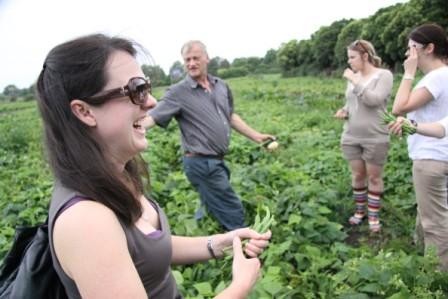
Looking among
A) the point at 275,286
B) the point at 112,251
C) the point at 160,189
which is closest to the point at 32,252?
the point at 112,251

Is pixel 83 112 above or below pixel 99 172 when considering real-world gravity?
above

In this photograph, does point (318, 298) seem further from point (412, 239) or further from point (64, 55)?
point (64, 55)

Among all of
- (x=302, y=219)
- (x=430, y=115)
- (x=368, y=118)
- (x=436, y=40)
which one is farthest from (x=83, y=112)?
(x=368, y=118)

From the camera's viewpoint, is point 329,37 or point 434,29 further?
point 329,37

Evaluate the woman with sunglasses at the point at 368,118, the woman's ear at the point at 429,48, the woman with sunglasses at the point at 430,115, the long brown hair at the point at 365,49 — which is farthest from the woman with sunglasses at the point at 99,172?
the long brown hair at the point at 365,49

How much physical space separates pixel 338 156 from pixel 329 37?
98.1ft

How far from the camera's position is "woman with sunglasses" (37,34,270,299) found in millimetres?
1265

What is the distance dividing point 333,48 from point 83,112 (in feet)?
116

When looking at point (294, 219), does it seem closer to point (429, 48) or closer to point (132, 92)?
point (429, 48)

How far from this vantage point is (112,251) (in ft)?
4.18

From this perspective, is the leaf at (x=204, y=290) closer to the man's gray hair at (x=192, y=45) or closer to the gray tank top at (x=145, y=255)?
the gray tank top at (x=145, y=255)

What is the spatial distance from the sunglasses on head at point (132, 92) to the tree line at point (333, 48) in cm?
22

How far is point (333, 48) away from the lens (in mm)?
35031

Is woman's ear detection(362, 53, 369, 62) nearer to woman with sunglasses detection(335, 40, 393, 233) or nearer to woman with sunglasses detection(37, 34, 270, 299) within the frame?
woman with sunglasses detection(335, 40, 393, 233)
